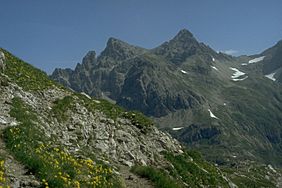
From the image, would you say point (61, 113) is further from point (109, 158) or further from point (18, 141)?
point (18, 141)

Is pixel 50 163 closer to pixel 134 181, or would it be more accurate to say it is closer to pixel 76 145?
pixel 134 181

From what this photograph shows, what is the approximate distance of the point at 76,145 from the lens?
79.4 ft

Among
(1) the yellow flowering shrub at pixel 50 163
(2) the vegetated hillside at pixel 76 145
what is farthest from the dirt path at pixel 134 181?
(1) the yellow flowering shrub at pixel 50 163

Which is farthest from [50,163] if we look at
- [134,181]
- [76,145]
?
[76,145]

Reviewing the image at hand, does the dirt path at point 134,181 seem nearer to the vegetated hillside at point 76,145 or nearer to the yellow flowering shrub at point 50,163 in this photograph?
the vegetated hillside at point 76,145

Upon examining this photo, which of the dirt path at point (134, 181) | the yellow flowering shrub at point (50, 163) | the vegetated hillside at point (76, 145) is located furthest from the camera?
the dirt path at point (134, 181)

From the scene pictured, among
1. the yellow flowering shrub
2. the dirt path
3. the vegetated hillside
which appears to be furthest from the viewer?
the dirt path

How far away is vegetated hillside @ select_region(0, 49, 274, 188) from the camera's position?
677 inches

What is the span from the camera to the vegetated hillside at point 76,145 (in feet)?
56.4

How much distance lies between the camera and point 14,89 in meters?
28.0

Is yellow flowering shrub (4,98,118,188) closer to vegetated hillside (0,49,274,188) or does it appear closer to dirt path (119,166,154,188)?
vegetated hillside (0,49,274,188)

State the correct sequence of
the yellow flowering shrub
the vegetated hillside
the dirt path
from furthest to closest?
the dirt path, the vegetated hillside, the yellow flowering shrub

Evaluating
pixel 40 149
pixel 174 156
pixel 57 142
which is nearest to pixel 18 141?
pixel 40 149

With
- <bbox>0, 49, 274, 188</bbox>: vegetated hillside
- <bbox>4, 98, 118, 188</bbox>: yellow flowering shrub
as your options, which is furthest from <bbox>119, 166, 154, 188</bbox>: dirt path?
<bbox>4, 98, 118, 188</bbox>: yellow flowering shrub
